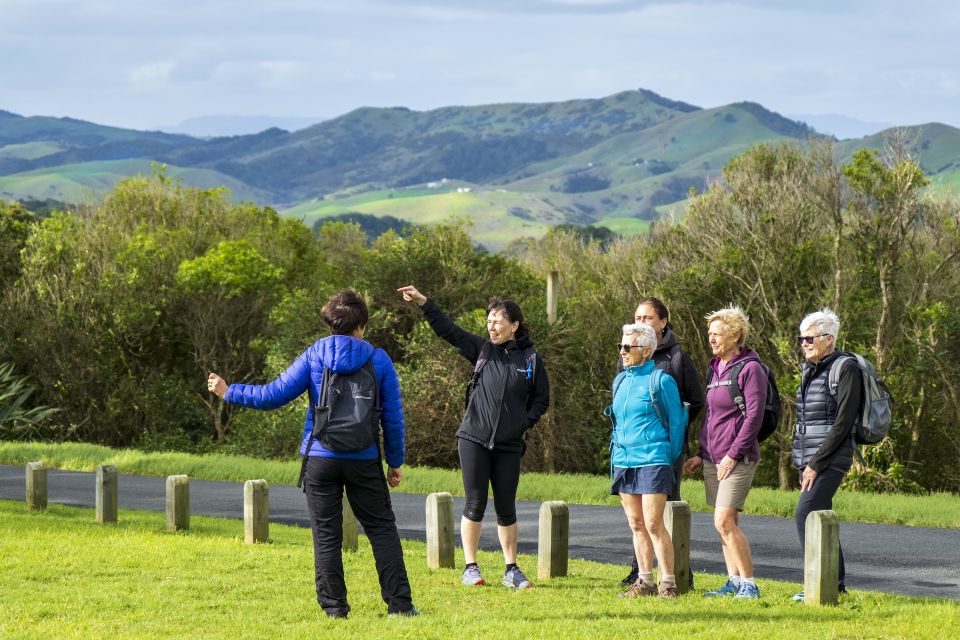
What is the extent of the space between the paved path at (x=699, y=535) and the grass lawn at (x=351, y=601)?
158 centimetres

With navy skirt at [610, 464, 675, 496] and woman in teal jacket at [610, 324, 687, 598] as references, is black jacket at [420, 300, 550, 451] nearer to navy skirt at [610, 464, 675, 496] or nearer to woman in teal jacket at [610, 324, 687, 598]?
woman in teal jacket at [610, 324, 687, 598]

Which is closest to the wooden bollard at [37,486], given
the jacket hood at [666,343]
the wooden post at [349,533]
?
the wooden post at [349,533]

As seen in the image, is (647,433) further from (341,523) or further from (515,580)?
(341,523)

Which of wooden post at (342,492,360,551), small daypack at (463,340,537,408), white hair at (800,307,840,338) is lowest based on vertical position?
wooden post at (342,492,360,551)

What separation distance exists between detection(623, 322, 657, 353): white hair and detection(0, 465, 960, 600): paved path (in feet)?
11.1

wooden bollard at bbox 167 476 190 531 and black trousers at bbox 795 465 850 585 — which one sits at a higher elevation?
black trousers at bbox 795 465 850 585

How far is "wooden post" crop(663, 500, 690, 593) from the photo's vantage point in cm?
865

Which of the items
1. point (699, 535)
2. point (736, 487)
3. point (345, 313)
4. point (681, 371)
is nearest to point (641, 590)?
point (736, 487)

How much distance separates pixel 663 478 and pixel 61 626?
12.9 feet

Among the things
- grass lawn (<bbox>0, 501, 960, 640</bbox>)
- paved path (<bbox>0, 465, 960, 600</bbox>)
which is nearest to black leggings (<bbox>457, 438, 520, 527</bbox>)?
grass lawn (<bbox>0, 501, 960, 640</bbox>)

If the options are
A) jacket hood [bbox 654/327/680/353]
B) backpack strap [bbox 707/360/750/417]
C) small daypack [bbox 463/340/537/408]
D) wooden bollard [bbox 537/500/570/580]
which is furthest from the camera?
wooden bollard [bbox 537/500/570/580]

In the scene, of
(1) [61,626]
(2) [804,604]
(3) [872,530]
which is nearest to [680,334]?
(3) [872,530]

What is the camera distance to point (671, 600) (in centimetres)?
840

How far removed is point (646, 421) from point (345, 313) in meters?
2.19
